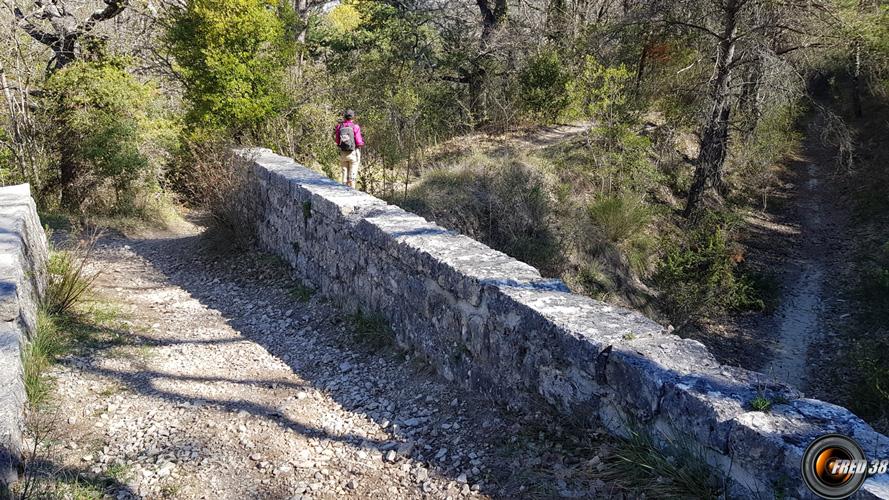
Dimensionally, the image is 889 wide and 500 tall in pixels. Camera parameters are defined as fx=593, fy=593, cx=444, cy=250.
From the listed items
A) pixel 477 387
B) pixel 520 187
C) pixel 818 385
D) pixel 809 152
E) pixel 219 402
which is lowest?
pixel 818 385

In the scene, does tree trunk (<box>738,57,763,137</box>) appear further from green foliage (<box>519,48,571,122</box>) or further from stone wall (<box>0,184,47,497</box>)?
stone wall (<box>0,184,47,497</box>)

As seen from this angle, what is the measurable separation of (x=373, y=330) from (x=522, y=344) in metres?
1.89

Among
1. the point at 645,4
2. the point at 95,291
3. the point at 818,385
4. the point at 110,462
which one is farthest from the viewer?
the point at 645,4

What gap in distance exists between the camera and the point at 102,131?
10.4 metres

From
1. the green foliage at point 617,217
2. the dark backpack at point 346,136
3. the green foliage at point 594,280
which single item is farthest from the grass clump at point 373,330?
the green foliage at point 617,217

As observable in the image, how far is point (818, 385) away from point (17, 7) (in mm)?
15154

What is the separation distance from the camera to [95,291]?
602cm

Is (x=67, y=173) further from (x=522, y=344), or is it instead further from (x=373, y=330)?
(x=522, y=344)

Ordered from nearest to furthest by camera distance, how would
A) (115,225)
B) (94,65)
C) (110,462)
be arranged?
(110,462) < (115,225) < (94,65)

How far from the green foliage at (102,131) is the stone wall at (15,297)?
4.46m

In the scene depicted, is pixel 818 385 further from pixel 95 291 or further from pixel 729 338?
pixel 95 291

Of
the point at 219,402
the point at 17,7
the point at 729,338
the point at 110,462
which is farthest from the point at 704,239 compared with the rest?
the point at 17,7

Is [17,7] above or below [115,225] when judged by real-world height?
above

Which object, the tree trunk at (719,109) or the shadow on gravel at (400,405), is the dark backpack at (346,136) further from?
the tree trunk at (719,109)
